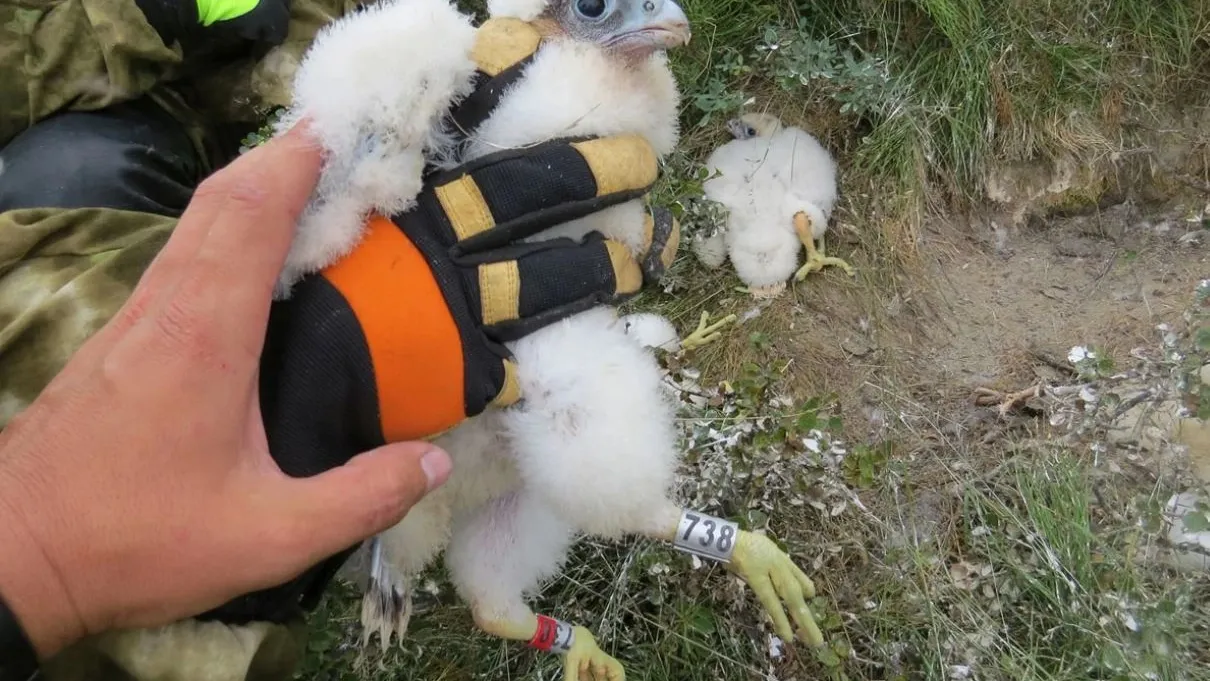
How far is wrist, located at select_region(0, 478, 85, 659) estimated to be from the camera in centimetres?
92

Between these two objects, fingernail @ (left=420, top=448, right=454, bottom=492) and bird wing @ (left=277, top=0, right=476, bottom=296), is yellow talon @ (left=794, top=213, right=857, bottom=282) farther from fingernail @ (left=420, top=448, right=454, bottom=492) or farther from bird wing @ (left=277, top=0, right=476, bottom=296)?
fingernail @ (left=420, top=448, right=454, bottom=492)

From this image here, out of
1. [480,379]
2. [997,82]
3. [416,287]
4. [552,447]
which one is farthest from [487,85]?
[997,82]

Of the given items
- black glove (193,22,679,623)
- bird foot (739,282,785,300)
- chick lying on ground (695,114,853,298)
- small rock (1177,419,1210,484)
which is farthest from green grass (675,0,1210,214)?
black glove (193,22,679,623)

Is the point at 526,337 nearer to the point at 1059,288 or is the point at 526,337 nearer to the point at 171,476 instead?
the point at 171,476

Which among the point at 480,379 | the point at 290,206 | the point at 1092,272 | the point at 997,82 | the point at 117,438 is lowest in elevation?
Result: the point at 1092,272

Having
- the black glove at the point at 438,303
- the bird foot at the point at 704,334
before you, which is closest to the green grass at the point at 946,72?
the bird foot at the point at 704,334

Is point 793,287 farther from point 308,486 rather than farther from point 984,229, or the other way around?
point 308,486

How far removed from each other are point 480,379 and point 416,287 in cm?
17

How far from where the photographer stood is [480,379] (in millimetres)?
1259

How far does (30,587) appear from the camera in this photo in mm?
934

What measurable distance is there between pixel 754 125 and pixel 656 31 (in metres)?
1.71

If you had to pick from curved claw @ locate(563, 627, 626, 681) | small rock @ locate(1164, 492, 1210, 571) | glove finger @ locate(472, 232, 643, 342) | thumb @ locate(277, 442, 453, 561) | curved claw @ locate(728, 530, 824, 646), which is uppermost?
glove finger @ locate(472, 232, 643, 342)

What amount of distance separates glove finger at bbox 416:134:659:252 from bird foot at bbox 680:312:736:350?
1514 mm

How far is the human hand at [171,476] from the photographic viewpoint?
97 cm
